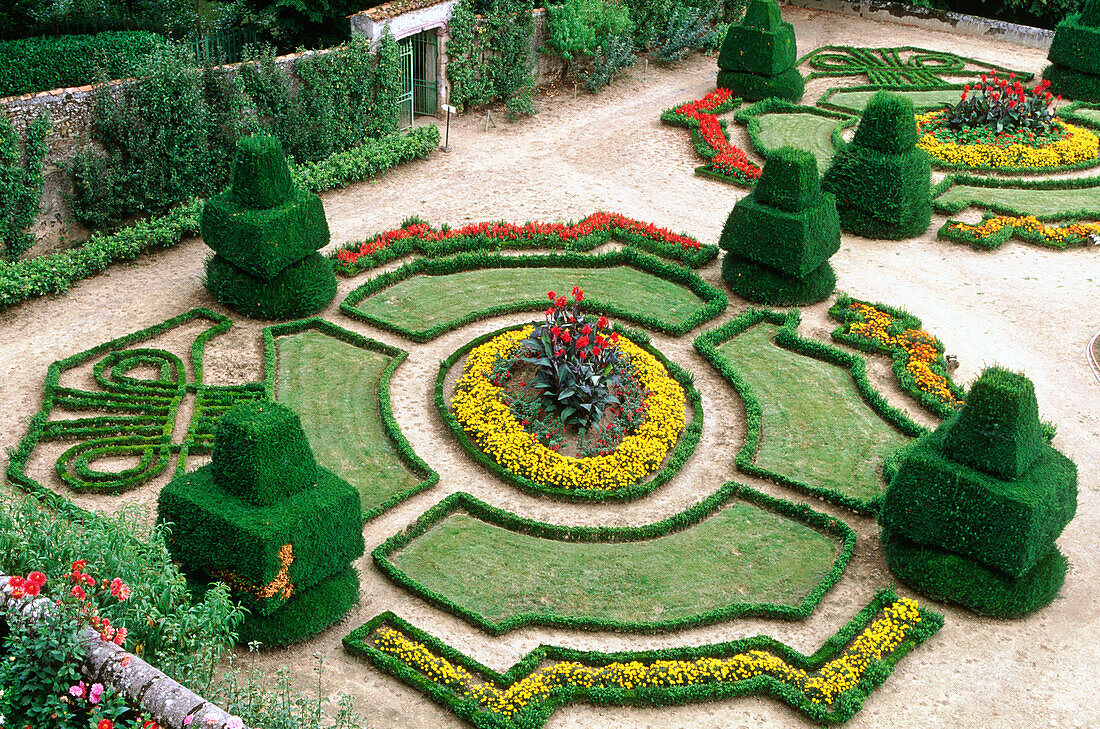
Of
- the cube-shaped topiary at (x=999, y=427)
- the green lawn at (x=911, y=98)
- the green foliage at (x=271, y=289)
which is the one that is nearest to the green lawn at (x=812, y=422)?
the cube-shaped topiary at (x=999, y=427)

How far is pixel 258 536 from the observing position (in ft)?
38.7

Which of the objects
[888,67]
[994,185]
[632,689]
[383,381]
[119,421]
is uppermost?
[888,67]

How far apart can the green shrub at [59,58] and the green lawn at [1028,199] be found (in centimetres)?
1945

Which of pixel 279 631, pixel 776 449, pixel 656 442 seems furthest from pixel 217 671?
pixel 776 449

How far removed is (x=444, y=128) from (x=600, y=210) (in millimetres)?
6612

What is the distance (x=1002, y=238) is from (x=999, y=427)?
1133cm

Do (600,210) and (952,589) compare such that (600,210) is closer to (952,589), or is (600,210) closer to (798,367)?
(798,367)

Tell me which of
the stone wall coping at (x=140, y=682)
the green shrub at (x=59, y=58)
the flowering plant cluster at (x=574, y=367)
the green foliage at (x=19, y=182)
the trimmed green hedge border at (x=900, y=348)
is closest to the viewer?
the stone wall coping at (x=140, y=682)

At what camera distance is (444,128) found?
2866 cm

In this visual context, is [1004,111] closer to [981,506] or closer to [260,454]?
[981,506]

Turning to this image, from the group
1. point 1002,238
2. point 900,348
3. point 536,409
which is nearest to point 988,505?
point 900,348

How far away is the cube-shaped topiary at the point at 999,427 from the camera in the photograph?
521 inches

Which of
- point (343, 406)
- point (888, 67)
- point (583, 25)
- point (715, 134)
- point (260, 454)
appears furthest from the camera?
point (888, 67)

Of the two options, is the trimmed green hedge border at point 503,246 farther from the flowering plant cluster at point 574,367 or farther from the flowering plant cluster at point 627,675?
the flowering plant cluster at point 627,675
